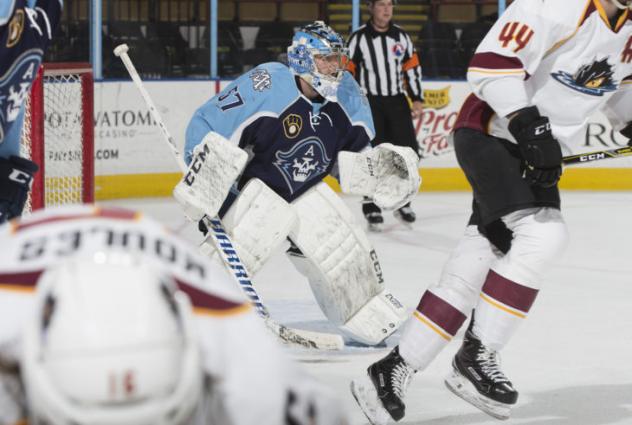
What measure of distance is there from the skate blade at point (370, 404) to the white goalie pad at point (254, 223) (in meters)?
0.79

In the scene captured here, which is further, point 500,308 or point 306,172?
point 306,172

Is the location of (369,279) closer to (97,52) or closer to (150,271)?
(150,271)

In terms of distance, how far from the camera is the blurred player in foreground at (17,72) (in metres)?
2.01

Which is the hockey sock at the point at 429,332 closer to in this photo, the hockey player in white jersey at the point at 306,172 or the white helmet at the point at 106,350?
the hockey player in white jersey at the point at 306,172

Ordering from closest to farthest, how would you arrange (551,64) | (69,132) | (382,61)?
(551,64)
(69,132)
(382,61)

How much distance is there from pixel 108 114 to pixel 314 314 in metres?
2.94

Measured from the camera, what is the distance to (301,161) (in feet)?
11.6

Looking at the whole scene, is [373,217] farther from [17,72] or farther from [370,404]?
[17,72]

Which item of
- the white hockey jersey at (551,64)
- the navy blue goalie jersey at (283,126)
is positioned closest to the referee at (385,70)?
the navy blue goalie jersey at (283,126)

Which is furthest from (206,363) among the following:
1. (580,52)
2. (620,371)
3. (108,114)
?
(108,114)

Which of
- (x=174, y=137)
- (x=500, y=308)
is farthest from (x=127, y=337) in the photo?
(x=174, y=137)

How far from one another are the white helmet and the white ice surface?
1685 millimetres

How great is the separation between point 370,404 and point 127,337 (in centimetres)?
162

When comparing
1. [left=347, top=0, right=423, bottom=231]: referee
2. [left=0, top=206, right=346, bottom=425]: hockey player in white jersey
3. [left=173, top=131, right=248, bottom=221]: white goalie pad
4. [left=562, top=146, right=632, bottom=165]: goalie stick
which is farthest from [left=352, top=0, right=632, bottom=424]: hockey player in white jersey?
[left=347, top=0, right=423, bottom=231]: referee
